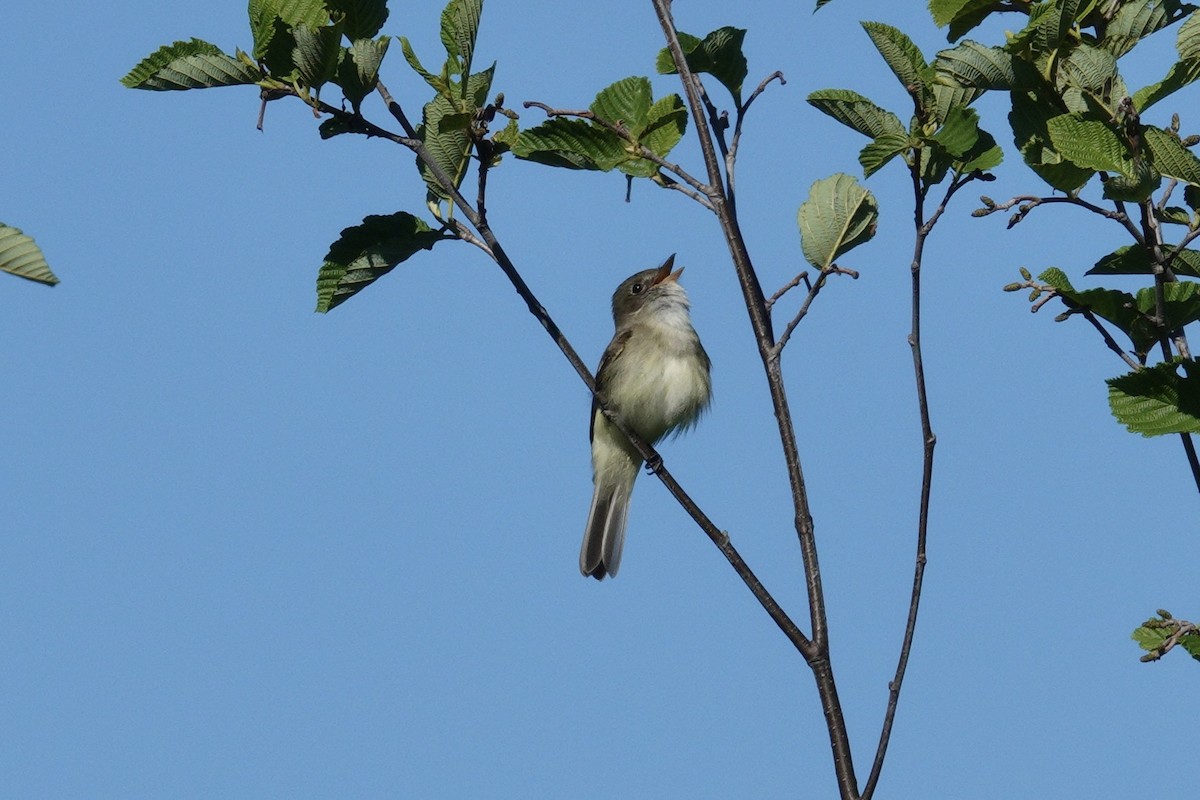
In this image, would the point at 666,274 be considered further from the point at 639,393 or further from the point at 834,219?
the point at 834,219

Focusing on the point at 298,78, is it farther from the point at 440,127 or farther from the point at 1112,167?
the point at 1112,167

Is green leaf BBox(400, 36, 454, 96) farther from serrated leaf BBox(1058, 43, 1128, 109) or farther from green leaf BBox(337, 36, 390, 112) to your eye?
serrated leaf BBox(1058, 43, 1128, 109)

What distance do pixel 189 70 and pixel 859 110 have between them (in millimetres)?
1749

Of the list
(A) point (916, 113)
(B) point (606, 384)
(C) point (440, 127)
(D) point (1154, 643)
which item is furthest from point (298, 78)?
(B) point (606, 384)

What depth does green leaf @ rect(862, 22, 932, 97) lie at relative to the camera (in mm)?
3375

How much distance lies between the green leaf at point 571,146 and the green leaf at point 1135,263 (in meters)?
1.28

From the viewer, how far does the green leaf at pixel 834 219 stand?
11.8 feet

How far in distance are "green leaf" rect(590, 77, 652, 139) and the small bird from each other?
3714mm

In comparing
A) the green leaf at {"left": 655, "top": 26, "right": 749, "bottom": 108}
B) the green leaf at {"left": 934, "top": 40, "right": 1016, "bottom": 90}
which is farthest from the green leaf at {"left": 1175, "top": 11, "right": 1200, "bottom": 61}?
the green leaf at {"left": 655, "top": 26, "right": 749, "bottom": 108}

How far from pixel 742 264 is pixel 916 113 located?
2.00 ft

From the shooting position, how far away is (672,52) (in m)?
3.31

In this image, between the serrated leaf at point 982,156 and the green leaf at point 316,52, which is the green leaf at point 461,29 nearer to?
the green leaf at point 316,52

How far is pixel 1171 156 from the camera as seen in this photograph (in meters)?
2.79

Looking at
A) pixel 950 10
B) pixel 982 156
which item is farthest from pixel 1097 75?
pixel 982 156
